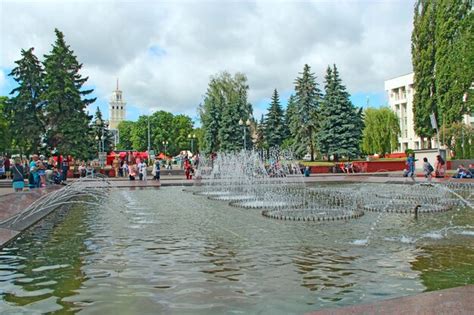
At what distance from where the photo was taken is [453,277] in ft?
18.9

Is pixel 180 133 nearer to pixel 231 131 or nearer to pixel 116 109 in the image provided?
pixel 231 131

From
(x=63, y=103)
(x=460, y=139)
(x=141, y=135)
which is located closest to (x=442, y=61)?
(x=460, y=139)

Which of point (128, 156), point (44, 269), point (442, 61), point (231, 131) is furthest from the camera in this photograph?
point (231, 131)

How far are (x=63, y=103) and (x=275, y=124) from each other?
2630 cm

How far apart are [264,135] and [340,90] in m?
13.9

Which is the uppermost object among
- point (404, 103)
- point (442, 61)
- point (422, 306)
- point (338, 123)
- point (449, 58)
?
point (404, 103)

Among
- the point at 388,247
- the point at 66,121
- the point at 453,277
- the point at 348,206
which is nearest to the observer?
the point at 453,277

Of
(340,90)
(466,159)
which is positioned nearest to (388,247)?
(466,159)

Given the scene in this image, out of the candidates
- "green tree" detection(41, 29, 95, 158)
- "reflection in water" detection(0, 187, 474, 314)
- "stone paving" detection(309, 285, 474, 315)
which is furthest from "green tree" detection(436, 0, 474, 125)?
"stone paving" detection(309, 285, 474, 315)

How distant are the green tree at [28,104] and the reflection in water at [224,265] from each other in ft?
98.3

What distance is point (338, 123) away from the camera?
145 ft

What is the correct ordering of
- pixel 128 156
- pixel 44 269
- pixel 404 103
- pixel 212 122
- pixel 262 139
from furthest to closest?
pixel 404 103 → pixel 262 139 → pixel 212 122 → pixel 128 156 → pixel 44 269

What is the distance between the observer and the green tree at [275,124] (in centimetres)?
5562

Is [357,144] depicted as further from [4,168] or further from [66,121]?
[4,168]
